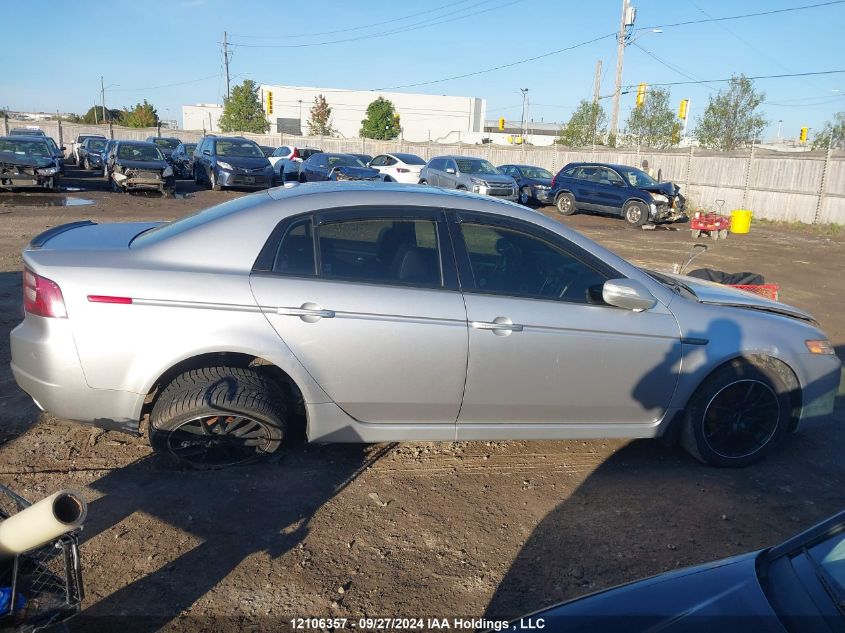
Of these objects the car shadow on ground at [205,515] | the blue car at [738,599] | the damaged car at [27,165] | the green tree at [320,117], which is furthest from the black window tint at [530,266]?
the green tree at [320,117]

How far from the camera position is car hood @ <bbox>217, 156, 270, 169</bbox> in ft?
75.8

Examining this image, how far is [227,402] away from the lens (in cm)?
384

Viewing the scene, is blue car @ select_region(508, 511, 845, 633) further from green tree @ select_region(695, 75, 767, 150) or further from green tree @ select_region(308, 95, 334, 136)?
green tree @ select_region(308, 95, 334, 136)

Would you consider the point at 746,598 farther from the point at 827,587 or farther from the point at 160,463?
the point at 160,463

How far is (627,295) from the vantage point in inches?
158

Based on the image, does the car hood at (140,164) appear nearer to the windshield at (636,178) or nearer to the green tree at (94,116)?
the windshield at (636,178)

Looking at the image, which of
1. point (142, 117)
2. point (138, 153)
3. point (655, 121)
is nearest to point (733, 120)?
point (655, 121)

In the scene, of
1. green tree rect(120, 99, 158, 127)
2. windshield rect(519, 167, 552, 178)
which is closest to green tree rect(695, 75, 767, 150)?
windshield rect(519, 167, 552, 178)

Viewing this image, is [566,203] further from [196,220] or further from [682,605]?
[682,605]

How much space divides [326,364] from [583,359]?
1516 mm

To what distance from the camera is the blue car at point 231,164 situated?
75.4 ft

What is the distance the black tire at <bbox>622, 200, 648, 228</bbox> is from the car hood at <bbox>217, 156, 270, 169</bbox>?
39.7 ft

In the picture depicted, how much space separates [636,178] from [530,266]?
18.8 metres

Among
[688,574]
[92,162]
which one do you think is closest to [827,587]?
[688,574]
